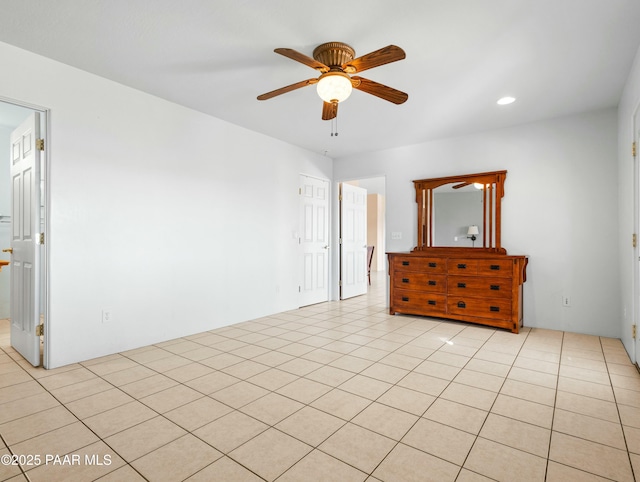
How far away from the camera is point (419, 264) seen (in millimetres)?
4480

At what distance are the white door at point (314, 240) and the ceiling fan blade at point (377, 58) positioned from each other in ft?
9.69

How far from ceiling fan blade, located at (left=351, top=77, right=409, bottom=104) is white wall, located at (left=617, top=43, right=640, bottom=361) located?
178cm

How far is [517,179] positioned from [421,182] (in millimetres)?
1196

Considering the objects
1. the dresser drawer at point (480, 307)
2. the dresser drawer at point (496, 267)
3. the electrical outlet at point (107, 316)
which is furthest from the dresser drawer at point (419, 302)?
the electrical outlet at point (107, 316)

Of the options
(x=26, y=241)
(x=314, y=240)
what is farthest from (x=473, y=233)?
(x=26, y=241)

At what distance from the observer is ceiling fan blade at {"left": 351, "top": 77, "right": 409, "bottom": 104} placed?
2.49 metres

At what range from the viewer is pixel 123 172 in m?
3.16

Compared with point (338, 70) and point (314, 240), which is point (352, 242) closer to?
point (314, 240)

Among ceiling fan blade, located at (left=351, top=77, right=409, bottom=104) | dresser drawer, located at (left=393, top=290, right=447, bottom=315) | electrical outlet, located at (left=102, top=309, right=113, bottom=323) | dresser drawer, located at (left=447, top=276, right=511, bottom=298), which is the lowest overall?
dresser drawer, located at (left=393, top=290, right=447, bottom=315)

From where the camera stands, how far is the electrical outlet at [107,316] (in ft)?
9.89

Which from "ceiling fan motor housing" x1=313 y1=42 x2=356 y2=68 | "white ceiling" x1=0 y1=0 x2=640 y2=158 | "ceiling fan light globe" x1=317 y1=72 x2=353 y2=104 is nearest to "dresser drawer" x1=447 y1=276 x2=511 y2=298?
"white ceiling" x1=0 y1=0 x2=640 y2=158

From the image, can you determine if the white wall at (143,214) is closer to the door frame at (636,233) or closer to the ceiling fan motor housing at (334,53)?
the ceiling fan motor housing at (334,53)

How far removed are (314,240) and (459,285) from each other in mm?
2304

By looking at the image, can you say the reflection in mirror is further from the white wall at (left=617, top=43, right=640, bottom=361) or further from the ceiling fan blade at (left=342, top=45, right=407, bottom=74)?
the ceiling fan blade at (left=342, top=45, right=407, bottom=74)
